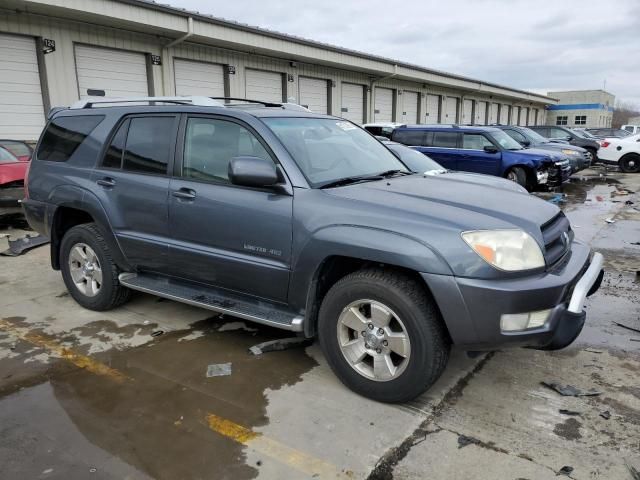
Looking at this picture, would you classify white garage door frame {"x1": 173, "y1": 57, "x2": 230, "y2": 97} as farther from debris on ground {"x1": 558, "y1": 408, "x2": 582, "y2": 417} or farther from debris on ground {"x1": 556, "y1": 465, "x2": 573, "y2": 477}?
debris on ground {"x1": 556, "y1": 465, "x2": 573, "y2": 477}

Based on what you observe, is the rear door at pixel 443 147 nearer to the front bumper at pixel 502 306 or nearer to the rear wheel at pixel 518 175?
the rear wheel at pixel 518 175

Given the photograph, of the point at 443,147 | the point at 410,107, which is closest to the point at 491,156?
the point at 443,147

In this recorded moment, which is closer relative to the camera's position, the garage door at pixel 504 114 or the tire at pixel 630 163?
the tire at pixel 630 163

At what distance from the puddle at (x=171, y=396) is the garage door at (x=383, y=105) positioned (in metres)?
21.8

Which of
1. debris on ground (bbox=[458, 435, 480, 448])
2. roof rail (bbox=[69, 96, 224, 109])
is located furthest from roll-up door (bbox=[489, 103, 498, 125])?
debris on ground (bbox=[458, 435, 480, 448])

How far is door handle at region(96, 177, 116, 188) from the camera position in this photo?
429 cm

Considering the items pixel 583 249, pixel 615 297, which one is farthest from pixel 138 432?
pixel 615 297

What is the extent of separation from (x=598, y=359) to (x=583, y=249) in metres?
0.88

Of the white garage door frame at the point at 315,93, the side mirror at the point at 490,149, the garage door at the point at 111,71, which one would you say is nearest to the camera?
the side mirror at the point at 490,149

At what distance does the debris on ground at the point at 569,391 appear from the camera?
10.6 feet

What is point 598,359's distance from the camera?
377 cm

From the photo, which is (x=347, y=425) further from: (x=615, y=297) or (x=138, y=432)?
(x=615, y=297)

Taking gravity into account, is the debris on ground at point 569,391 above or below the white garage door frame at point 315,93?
below

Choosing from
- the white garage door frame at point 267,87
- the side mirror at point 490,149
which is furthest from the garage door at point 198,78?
the side mirror at point 490,149
